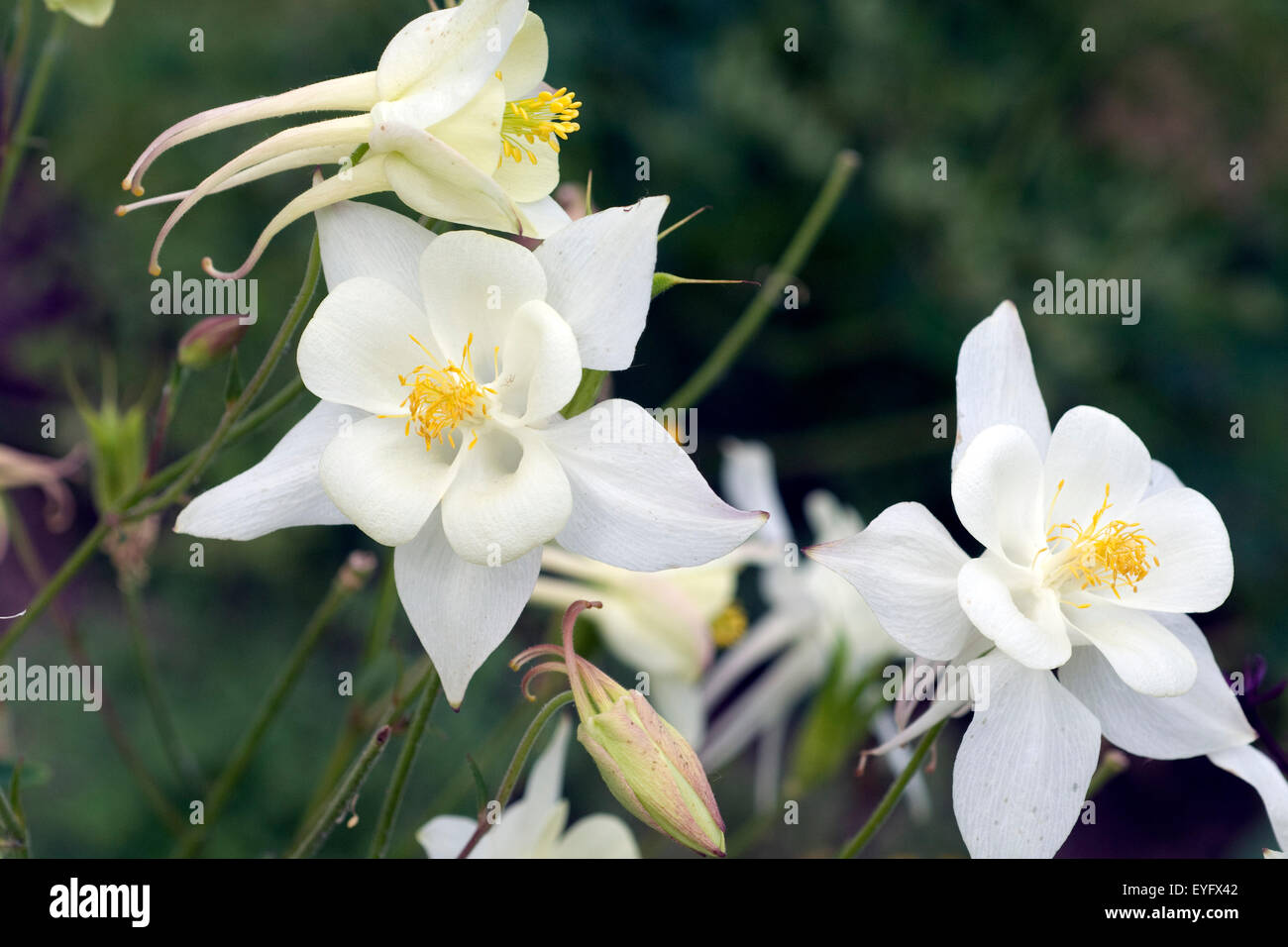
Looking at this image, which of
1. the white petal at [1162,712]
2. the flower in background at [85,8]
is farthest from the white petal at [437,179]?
the white petal at [1162,712]

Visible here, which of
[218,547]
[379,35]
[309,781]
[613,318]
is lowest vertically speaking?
[309,781]

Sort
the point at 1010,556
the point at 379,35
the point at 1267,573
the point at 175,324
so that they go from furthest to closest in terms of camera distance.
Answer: the point at 1267,573, the point at 175,324, the point at 379,35, the point at 1010,556

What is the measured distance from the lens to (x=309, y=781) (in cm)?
120

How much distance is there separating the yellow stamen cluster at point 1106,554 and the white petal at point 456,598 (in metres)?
0.24

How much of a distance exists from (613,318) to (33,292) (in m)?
1.30

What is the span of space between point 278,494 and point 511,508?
0.32 feet

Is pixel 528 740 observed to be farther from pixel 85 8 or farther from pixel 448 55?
pixel 85 8

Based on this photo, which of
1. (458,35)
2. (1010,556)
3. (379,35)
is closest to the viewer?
(458,35)

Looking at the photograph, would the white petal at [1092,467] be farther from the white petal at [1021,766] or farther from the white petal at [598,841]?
the white petal at [598,841]

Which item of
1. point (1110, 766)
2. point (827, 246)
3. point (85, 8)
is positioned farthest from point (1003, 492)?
point (827, 246)

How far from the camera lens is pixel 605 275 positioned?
1.45 ft

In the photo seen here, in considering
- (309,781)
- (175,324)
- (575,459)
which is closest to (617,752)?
(575,459)

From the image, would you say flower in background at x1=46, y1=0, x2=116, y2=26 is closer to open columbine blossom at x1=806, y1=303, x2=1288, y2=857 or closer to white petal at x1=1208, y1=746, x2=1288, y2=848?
open columbine blossom at x1=806, y1=303, x2=1288, y2=857
